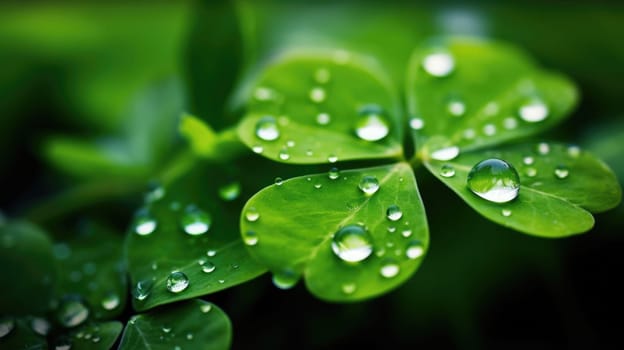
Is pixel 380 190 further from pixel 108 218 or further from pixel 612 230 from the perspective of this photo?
pixel 108 218

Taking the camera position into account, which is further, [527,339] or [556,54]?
[556,54]

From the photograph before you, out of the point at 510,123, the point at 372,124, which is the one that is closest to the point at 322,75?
the point at 372,124

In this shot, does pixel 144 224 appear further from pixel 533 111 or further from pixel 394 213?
pixel 533 111

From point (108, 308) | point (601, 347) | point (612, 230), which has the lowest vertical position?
point (601, 347)

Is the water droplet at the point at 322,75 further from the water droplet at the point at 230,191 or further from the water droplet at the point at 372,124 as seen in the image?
the water droplet at the point at 230,191

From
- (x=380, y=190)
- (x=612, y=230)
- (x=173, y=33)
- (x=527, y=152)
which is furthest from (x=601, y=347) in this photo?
(x=173, y=33)

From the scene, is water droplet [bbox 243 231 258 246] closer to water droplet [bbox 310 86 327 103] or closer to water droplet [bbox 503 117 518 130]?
water droplet [bbox 310 86 327 103]
